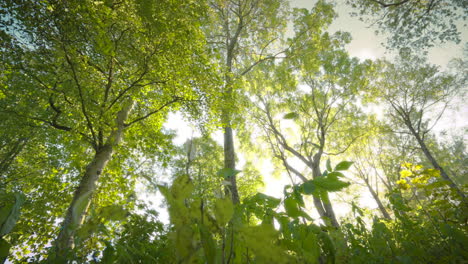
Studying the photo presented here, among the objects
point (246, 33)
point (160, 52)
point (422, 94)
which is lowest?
point (160, 52)

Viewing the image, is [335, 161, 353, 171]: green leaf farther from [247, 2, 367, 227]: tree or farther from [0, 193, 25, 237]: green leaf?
[247, 2, 367, 227]: tree

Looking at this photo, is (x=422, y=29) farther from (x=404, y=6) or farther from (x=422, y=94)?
(x=422, y=94)

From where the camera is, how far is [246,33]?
1180 centimetres

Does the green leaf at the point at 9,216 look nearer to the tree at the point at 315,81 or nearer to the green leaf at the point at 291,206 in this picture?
the green leaf at the point at 291,206

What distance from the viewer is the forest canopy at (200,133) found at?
2.41 feet

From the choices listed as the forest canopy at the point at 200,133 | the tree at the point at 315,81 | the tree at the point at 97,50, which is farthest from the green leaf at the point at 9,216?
the tree at the point at 315,81

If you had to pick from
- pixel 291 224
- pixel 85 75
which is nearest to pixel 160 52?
pixel 85 75

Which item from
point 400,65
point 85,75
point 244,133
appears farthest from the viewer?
point 244,133

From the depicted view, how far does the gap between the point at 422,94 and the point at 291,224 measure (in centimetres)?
1653

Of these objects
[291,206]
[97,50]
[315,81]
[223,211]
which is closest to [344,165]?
[291,206]

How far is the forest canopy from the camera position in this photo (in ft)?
2.41

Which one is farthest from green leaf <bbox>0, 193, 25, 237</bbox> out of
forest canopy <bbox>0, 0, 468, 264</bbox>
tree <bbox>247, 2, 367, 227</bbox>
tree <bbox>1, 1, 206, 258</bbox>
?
tree <bbox>247, 2, 367, 227</bbox>

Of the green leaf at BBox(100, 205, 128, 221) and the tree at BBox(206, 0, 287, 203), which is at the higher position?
the tree at BBox(206, 0, 287, 203)

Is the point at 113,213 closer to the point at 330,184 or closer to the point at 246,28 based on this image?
the point at 330,184
